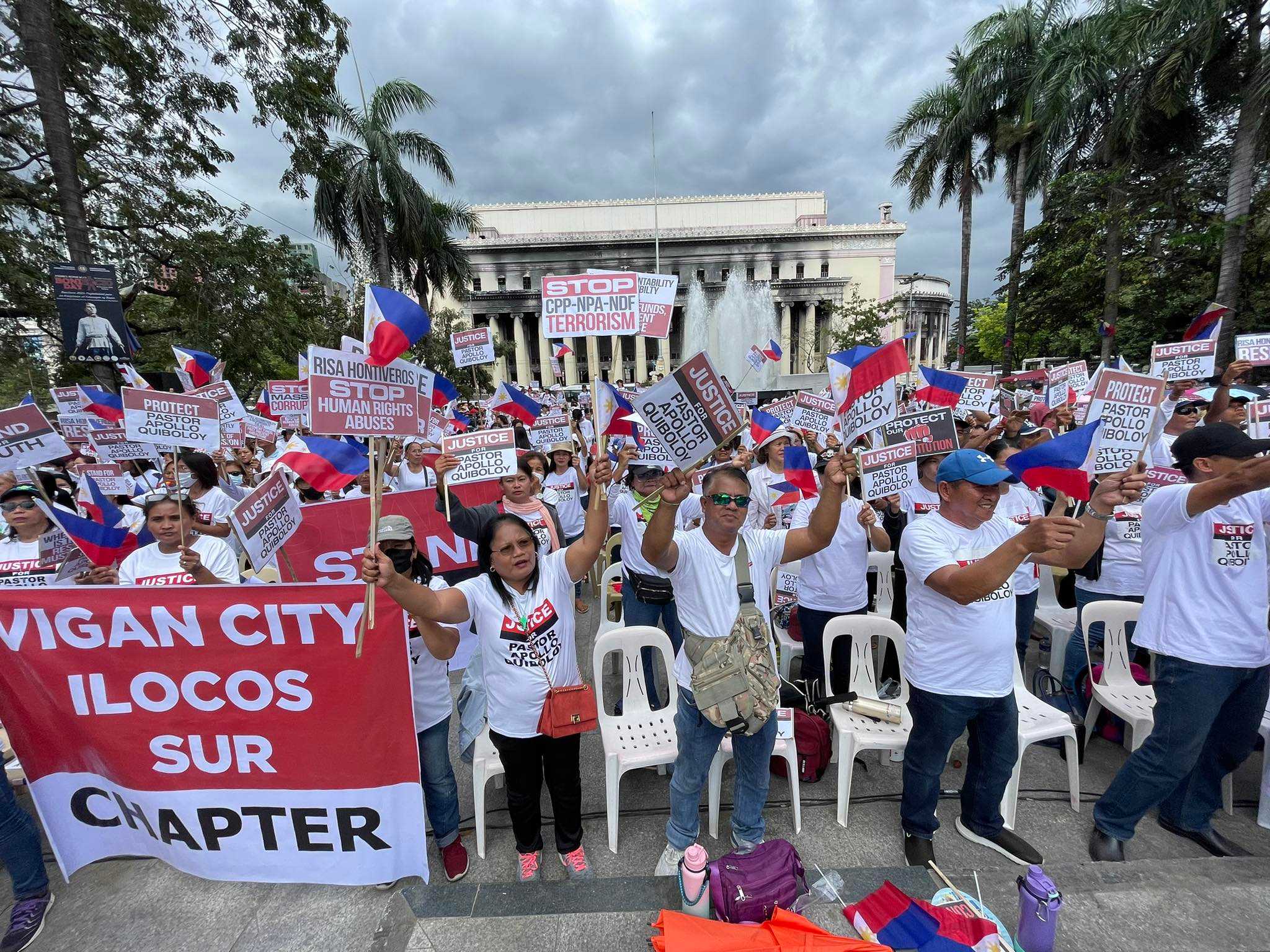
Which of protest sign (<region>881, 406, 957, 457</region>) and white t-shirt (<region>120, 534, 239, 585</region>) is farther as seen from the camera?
protest sign (<region>881, 406, 957, 457</region>)

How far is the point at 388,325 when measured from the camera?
2.59 m

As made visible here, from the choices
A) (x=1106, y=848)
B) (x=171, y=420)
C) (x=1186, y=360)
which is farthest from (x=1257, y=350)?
(x=171, y=420)

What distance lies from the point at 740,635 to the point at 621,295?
7.56 feet

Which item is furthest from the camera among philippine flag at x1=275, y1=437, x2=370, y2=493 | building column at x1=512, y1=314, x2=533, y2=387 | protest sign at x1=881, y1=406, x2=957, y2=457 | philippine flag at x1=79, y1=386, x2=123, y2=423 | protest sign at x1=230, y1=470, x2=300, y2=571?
building column at x1=512, y1=314, x2=533, y2=387

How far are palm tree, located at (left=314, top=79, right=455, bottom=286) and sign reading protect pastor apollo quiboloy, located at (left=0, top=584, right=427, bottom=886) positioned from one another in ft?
65.1

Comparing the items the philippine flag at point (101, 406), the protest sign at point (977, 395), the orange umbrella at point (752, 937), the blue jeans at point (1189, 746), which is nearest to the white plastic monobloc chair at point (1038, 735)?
the blue jeans at point (1189, 746)

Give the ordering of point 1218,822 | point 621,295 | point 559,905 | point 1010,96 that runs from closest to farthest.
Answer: point 559,905 < point 1218,822 < point 621,295 < point 1010,96

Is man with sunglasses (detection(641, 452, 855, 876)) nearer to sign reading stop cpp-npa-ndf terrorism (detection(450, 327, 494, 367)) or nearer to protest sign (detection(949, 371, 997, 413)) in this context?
sign reading stop cpp-npa-ndf terrorism (detection(450, 327, 494, 367))

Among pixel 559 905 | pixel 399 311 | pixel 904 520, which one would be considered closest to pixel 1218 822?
pixel 904 520

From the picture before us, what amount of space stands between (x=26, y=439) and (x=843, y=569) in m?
6.32

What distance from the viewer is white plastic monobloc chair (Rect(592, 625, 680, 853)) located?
2992 millimetres

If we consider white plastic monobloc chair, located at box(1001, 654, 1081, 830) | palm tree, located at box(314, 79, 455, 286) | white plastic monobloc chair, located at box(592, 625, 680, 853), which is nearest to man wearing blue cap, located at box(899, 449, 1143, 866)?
white plastic monobloc chair, located at box(1001, 654, 1081, 830)

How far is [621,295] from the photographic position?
3590 mm

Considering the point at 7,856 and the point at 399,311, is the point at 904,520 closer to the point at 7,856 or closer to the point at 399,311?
the point at 399,311
